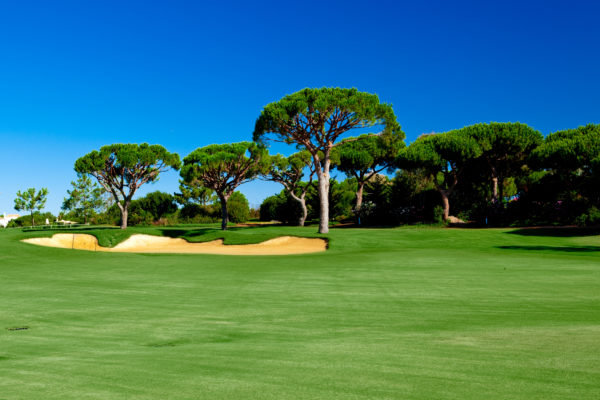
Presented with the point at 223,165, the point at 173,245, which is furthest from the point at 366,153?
the point at 173,245

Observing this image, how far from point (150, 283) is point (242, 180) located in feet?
123

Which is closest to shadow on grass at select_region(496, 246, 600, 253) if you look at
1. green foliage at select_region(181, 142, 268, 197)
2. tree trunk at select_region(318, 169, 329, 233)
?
tree trunk at select_region(318, 169, 329, 233)

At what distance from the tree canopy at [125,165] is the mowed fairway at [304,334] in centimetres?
3589

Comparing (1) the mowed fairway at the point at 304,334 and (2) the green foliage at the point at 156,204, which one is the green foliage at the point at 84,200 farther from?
(1) the mowed fairway at the point at 304,334

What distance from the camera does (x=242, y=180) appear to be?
162ft

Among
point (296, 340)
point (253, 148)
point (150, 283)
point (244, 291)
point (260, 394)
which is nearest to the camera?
point (260, 394)

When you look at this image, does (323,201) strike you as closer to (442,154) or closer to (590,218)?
(442,154)

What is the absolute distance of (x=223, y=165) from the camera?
46156 millimetres

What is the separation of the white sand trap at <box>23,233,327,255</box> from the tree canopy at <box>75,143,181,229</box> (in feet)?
52.6

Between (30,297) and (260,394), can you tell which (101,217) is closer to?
(30,297)

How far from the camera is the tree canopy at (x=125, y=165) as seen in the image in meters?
47.7

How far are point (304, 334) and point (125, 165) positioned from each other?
47.0m

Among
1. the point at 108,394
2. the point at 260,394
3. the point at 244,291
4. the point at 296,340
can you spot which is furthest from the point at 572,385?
the point at 244,291

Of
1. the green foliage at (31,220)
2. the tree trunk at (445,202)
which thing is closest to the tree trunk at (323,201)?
the tree trunk at (445,202)
